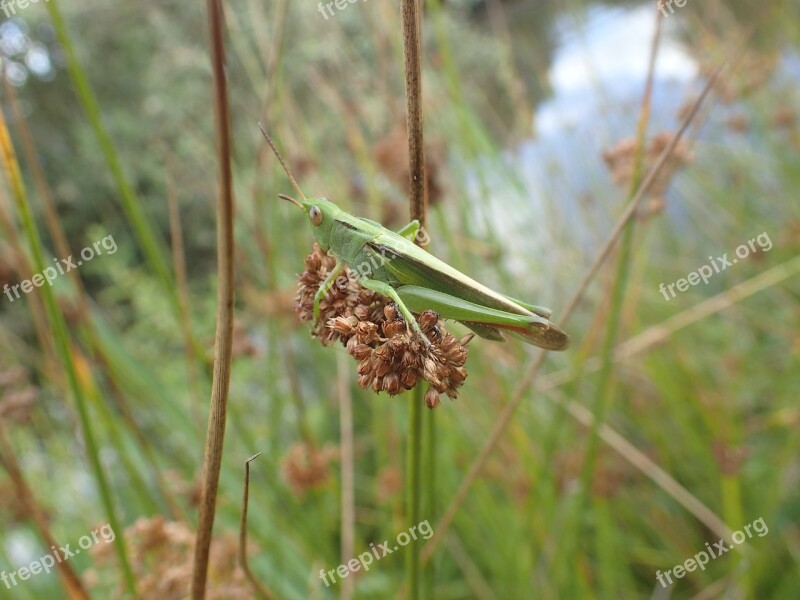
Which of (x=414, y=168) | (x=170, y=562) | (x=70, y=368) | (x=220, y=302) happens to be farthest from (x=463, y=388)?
(x=220, y=302)

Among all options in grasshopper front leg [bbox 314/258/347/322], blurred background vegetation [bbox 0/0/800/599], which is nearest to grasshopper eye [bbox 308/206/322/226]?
grasshopper front leg [bbox 314/258/347/322]

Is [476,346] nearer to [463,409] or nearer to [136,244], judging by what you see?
[463,409]

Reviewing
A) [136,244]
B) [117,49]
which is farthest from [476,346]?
[117,49]

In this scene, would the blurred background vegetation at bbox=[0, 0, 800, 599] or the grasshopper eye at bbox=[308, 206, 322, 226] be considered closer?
the grasshopper eye at bbox=[308, 206, 322, 226]

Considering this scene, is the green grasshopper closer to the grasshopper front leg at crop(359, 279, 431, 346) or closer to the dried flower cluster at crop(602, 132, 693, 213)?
the grasshopper front leg at crop(359, 279, 431, 346)

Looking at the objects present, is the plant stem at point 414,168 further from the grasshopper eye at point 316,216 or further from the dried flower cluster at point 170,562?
the dried flower cluster at point 170,562

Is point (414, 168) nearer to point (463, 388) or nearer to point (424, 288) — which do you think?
point (424, 288)

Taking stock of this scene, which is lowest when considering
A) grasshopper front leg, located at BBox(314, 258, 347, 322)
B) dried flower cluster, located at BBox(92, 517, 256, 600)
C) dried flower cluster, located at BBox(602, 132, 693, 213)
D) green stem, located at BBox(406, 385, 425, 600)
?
green stem, located at BBox(406, 385, 425, 600)
